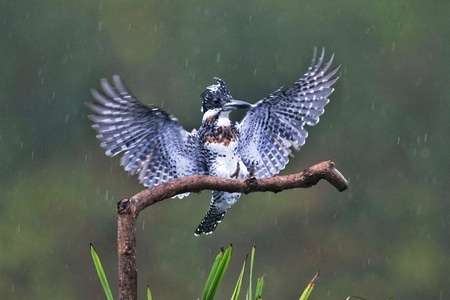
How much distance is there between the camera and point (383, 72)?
12742 mm

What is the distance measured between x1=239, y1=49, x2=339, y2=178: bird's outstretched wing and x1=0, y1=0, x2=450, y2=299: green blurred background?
269 inches

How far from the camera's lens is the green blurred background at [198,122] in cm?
1173

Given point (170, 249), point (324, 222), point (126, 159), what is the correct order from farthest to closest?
point (324, 222)
point (170, 249)
point (126, 159)

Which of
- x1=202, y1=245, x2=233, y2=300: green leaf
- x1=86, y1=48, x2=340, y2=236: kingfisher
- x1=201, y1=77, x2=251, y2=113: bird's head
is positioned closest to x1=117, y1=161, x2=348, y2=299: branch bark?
x1=202, y1=245, x2=233, y2=300: green leaf

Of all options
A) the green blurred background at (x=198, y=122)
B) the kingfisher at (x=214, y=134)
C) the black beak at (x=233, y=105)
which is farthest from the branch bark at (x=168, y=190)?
the green blurred background at (x=198, y=122)

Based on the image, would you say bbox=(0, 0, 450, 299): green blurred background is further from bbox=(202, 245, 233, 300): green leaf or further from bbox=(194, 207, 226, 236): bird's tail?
bbox=(202, 245, 233, 300): green leaf

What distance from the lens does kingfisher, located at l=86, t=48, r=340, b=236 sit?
412cm

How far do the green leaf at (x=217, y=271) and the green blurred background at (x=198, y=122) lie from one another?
810 centimetres

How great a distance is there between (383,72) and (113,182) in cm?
317

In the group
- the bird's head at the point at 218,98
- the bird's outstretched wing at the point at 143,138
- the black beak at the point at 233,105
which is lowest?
the bird's outstretched wing at the point at 143,138

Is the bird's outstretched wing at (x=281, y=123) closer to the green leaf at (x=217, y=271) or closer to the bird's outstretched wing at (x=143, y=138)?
the bird's outstretched wing at (x=143, y=138)

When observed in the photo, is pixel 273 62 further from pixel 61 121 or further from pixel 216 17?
pixel 61 121

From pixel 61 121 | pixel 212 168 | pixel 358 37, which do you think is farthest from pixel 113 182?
pixel 212 168

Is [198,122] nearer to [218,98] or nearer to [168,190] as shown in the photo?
[218,98]
